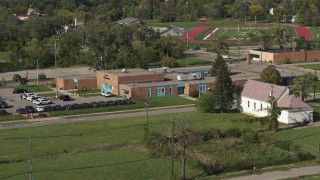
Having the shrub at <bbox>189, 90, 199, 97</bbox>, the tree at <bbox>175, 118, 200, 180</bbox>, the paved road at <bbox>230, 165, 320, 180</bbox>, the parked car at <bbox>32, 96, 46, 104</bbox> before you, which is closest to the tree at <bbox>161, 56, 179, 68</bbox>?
the shrub at <bbox>189, 90, 199, 97</bbox>

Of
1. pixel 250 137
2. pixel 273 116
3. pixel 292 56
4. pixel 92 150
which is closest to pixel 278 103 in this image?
pixel 273 116

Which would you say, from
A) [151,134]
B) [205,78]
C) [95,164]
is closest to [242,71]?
[205,78]

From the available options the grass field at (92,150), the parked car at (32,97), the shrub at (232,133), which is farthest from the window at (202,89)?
the shrub at (232,133)

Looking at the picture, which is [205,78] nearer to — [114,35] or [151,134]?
[114,35]

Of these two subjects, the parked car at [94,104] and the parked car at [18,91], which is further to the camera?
the parked car at [18,91]

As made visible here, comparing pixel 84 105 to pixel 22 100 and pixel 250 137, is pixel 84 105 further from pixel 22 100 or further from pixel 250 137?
pixel 250 137

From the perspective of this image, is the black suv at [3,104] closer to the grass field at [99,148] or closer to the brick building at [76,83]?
the grass field at [99,148]

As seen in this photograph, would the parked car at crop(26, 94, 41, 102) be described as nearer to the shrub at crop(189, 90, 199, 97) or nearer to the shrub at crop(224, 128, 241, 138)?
the shrub at crop(189, 90, 199, 97)
